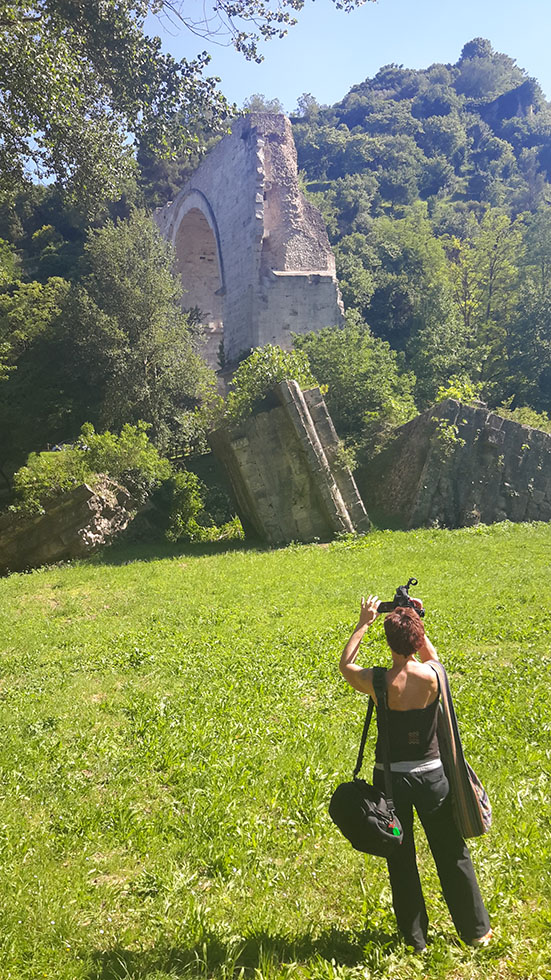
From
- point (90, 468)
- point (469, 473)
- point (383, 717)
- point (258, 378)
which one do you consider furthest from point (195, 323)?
point (383, 717)

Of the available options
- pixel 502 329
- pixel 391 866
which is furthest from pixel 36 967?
pixel 502 329

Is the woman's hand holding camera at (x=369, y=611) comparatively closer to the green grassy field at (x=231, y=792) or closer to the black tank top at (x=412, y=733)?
the black tank top at (x=412, y=733)

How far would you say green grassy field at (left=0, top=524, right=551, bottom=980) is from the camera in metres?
2.60

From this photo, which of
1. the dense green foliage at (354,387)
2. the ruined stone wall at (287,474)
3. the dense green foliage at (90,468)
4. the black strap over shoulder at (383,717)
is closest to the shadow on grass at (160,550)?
the ruined stone wall at (287,474)

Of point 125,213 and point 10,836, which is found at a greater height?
point 125,213

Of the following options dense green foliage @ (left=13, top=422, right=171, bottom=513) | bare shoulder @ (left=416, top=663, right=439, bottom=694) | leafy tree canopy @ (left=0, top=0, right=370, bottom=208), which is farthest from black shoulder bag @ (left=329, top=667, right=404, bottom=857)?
dense green foliage @ (left=13, top=422, right=171, bottom=513)

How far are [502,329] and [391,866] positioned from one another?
26.2m

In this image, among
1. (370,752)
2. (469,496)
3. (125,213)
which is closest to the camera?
(370,752)

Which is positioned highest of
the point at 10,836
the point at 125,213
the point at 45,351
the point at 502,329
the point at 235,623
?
the point at 125,213

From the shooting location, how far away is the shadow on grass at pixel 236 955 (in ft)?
8.12

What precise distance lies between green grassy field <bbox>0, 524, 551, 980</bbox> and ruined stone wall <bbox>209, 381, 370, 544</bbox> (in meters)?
5.01

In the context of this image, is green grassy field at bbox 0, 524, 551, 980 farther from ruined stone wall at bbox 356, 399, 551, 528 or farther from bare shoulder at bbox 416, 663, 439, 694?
ruined stone wall at bbox 356, 399, 551, 528

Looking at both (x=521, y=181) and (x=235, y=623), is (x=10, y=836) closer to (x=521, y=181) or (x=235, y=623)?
(x=235, y=623)

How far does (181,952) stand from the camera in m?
2.57
